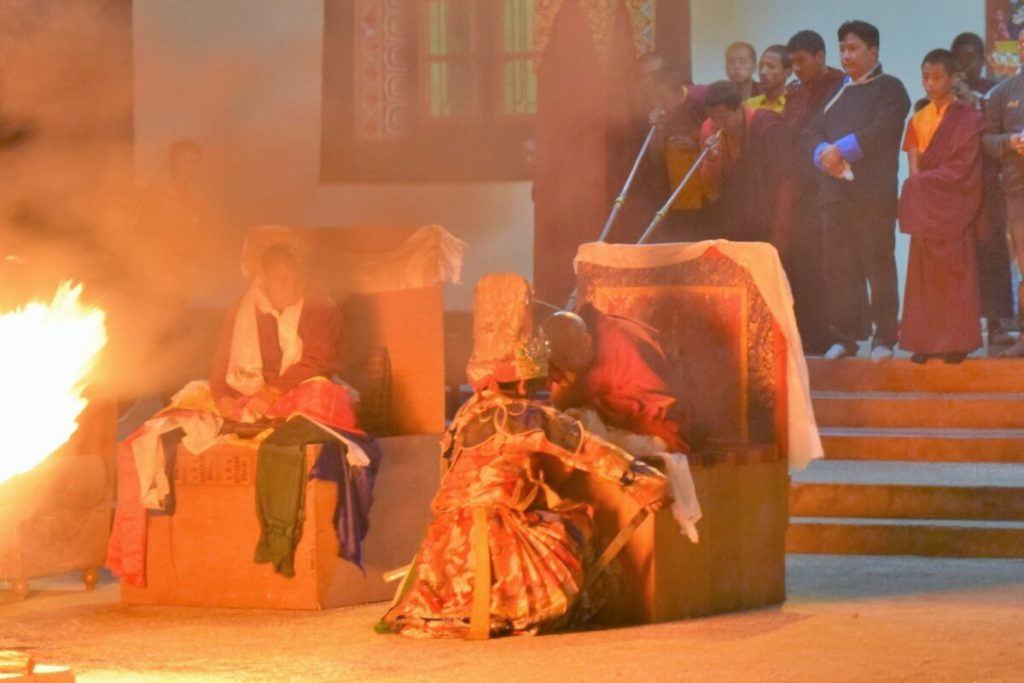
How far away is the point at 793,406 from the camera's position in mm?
8391

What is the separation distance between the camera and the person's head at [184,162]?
11907 millimetres

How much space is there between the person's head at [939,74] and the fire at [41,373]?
16.0 feet

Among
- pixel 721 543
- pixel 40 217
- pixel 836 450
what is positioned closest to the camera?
pixel 721 543

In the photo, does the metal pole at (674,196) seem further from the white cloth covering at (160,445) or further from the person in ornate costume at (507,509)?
the person in ornate costume at (507,509)

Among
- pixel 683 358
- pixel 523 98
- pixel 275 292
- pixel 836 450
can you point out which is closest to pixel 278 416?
pixel 275 292

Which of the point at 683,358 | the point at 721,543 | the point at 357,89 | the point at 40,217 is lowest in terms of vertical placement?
the point at 721,543

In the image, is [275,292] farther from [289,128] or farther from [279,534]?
[289,128]

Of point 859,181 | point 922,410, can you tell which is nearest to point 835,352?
point 922,410

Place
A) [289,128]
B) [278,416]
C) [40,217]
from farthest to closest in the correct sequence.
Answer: [289,128] < [40,217] < [278,416]

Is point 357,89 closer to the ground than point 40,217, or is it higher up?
higher up

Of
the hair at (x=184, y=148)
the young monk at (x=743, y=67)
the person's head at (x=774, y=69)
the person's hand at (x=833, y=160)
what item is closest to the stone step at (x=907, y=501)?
the person's hand at (x=833, y=160)

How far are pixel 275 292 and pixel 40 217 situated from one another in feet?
14.5

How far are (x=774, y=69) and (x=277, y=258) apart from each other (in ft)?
13.5

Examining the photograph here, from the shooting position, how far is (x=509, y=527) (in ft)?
24.5
